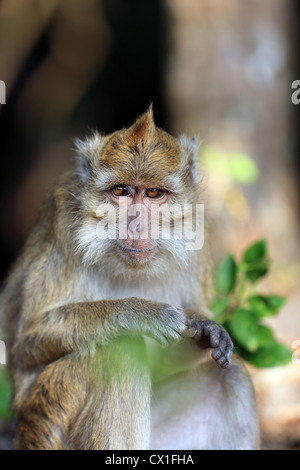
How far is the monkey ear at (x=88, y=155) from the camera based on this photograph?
5.66m

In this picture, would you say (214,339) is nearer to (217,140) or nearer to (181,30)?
(217,140)

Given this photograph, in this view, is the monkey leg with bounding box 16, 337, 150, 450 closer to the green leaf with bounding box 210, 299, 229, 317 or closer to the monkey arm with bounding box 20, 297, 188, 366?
the monkey arm with bounding box 20, 297, 188, 366

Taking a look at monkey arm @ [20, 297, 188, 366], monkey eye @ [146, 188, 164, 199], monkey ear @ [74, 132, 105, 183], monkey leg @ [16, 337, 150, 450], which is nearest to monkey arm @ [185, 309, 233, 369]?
monkey arm @ [20, 297, 188, 366]

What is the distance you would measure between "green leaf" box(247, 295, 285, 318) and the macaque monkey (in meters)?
0.73

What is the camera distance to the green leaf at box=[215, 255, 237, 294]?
23.5 feet

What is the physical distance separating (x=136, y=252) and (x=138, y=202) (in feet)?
1.42

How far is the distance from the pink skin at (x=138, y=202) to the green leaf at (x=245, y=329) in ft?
5.38

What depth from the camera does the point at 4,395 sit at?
7047 mm

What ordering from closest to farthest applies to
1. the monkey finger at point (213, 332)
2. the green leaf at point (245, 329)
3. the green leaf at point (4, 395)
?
the monkey finger at point (213, 332) < the green leaf at point (245, 329) < the green leaf at point (4, 395)

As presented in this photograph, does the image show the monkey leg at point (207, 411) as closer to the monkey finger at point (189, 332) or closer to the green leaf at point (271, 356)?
the green leaf at point (271, 356)

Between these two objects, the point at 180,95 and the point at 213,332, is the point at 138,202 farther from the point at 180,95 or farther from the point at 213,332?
the point at 180,95

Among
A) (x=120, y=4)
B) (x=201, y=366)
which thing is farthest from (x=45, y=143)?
(x=201, y=366)

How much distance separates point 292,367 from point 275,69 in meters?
5.39

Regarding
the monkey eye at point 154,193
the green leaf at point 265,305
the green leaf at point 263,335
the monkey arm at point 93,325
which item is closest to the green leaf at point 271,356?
the green leaf at point 263,335
